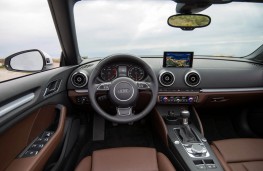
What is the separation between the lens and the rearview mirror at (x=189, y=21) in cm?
251

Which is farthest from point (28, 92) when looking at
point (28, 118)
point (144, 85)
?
point (144, 85)

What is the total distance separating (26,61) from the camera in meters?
2.27

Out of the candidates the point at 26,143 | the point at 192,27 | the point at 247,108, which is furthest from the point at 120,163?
the point at 247,108

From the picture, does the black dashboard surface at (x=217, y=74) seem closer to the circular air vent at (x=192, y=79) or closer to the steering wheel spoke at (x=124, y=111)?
the circular air vent at (x=192, y=79)

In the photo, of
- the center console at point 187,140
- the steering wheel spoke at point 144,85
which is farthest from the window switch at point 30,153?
the center console at point 187,140

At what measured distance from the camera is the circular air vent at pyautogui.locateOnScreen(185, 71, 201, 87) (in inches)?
107

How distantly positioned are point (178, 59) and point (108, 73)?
31.1 inches

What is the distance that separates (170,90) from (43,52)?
132cm

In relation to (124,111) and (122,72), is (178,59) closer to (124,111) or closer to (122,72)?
(122,72)

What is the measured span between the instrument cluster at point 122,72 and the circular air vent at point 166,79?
34 cm

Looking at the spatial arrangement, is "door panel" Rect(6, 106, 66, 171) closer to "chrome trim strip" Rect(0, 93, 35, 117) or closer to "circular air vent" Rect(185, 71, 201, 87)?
"chrome trim strip" Rect(0, 93, 35, 117)

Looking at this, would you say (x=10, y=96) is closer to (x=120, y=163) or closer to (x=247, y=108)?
(x=120, y=163)

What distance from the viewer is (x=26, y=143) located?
1.87m

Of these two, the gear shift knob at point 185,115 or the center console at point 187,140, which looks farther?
Answer: the gear shift knob at point 185,115
